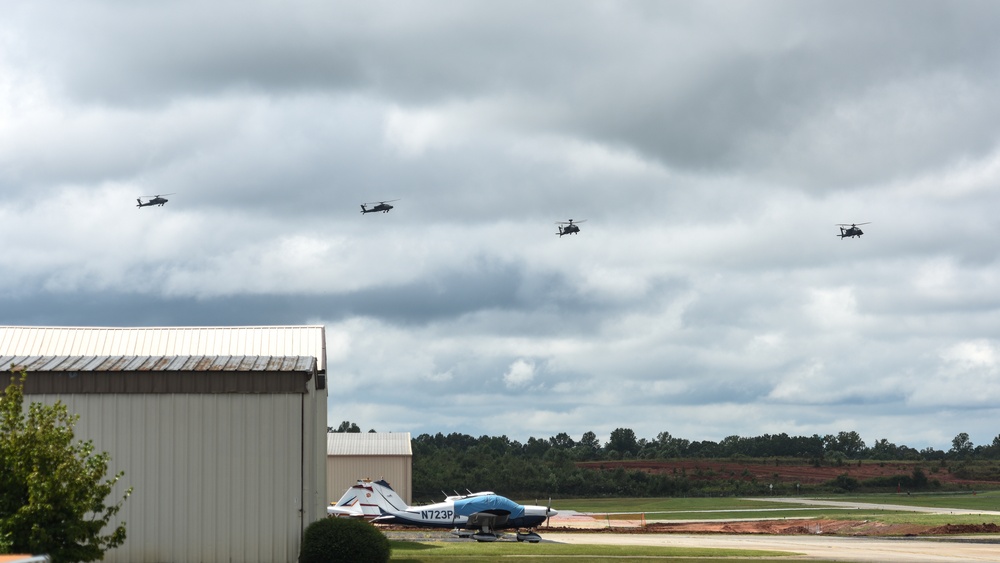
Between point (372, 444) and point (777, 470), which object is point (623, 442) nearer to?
point (777, 470)

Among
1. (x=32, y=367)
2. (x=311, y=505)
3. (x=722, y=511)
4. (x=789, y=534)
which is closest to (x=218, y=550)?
(x=311, y=505)

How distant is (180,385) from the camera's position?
72.9 feet

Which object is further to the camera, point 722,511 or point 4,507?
point 722,511

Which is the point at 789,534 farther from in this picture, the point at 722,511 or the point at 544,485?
the point at 544,485

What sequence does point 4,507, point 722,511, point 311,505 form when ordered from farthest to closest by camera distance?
point 722,511 < point 311,505 < point 4,507

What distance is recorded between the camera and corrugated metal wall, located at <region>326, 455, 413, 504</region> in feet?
219

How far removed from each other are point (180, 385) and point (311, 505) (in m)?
4.32

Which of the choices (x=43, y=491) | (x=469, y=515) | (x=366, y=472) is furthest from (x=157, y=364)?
(x=366, y=472)

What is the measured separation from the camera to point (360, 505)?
155ft

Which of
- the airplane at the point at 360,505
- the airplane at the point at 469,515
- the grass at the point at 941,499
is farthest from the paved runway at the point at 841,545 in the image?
the grass at the point at 941,499

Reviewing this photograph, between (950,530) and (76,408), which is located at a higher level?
(76,408)

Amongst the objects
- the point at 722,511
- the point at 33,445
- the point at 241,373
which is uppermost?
the point at 241,373

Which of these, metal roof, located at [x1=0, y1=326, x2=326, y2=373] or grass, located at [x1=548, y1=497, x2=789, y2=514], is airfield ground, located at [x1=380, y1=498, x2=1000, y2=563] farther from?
grass, located at [x1=548, y1=497, x2=789, y2=514]

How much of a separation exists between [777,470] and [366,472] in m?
65.4
